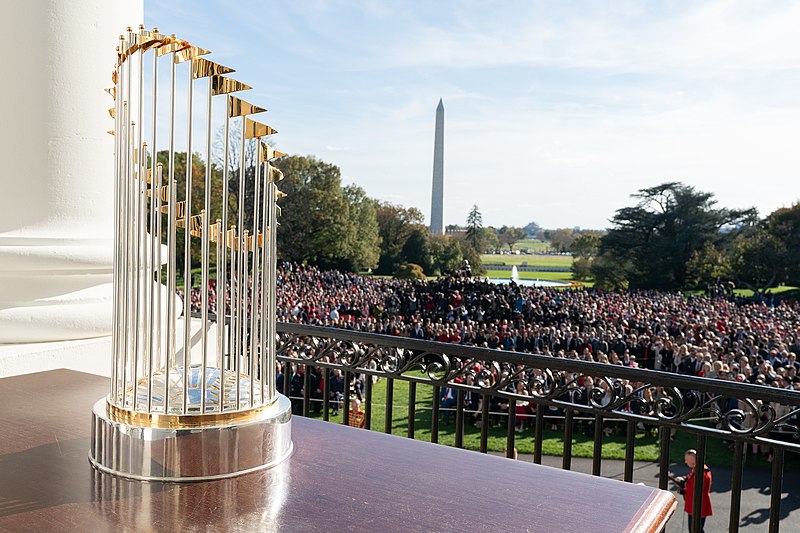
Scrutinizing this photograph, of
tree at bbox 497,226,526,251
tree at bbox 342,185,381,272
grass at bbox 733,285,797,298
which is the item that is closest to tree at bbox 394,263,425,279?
tree at bbox 342,185,381,272

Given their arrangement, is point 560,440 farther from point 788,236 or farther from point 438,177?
point 438,177

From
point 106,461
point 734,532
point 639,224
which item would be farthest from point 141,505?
point 639,224

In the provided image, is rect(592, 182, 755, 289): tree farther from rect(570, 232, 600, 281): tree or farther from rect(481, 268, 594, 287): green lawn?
rect(481, 268, 594, 287): green lawn

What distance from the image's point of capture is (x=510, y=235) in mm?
93250

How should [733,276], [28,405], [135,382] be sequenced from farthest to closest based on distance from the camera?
1. [733,276]
2. [28,405]
3. [135,382]

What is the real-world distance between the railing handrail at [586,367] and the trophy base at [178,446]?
6.86 feet

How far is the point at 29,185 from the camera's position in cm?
339

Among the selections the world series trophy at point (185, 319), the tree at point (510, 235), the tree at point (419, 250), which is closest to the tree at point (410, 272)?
the tree at point (419, 250)

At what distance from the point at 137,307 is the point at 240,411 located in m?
0.35

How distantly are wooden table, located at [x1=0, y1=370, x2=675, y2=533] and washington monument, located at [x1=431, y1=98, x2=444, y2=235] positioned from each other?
2932 inches

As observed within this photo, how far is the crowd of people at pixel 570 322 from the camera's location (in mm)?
19625

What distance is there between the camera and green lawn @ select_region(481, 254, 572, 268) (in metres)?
83.5

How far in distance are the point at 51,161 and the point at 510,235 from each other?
91433 mm

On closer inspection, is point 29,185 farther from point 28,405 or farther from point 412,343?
point 412,343
